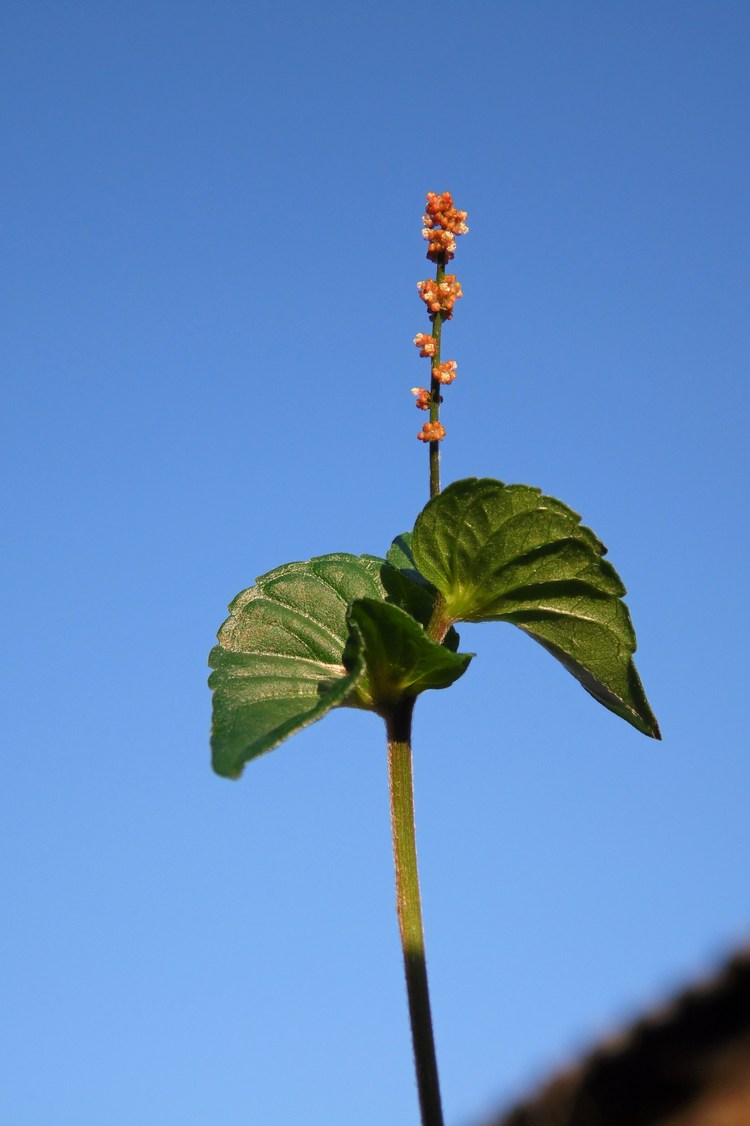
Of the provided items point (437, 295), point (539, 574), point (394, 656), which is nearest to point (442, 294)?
point (437, 295)

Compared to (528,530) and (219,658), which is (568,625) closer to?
(528,530)

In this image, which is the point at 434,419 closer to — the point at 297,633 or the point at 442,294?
the point at 442,294

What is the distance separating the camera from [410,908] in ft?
8.02

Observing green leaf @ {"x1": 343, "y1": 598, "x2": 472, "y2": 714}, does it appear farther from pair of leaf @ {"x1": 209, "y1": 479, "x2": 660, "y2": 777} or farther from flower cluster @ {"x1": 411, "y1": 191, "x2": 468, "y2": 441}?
flower cluster @ {"x1": 411, "y1": 191, "x2": 468, "y2": 441}

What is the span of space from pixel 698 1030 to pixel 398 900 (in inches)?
53.2

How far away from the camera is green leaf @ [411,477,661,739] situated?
270 cm

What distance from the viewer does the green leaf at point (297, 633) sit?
2709 millimetres

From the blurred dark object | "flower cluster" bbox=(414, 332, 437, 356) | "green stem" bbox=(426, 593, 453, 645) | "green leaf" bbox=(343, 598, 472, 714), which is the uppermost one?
"flower cluster" bbox=(414, 332, 437, 356)

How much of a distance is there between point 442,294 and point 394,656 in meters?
0.87

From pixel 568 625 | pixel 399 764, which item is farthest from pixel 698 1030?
pixel 568 625

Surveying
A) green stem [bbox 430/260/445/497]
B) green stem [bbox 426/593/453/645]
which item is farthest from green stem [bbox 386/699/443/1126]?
green stem [bbox 430/260/445/497]

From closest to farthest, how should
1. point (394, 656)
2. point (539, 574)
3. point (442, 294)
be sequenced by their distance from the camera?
point (394, 656)
point (539, 574)
point (442, 294)

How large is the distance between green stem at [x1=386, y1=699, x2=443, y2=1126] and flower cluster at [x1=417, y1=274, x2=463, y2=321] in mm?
926

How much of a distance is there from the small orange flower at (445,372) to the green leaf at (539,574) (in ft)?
0.91
